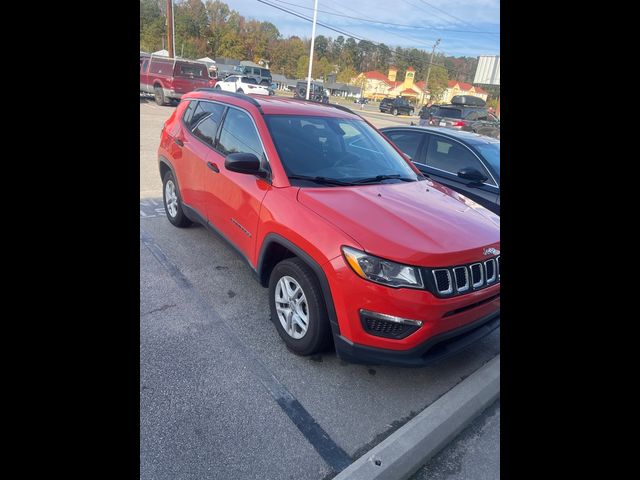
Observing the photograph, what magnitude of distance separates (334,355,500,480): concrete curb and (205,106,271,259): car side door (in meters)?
1.73

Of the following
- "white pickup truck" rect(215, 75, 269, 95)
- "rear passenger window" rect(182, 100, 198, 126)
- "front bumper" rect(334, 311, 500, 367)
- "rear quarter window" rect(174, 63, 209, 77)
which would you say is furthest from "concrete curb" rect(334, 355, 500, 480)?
"white pickup truck" rect(215, 75, 269, 95)

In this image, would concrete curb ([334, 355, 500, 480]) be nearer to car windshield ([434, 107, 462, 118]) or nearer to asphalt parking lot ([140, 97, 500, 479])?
asphalt parking lot ([140, 97, 500, 479])

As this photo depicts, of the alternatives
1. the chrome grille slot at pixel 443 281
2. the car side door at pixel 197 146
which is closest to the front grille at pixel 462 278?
the chrome grille slot at pixel 443 281

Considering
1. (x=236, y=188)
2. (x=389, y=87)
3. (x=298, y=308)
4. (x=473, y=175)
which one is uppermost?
(x=389, y=87)

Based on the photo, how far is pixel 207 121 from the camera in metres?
4.23

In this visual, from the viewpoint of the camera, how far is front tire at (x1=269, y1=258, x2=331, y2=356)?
8.66 feet

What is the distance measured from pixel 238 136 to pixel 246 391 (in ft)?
7.27

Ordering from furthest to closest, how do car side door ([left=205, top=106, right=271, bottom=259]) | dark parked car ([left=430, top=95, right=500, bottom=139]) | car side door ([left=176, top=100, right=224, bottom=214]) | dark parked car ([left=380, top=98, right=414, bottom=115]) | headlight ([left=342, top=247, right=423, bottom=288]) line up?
dark parked car ([left=380, top=98, right=414, bottom=115]) → dark parked car ([left=430, top=95, right=500, bottom=139]) → car side door ([left=176, top=100, right=224, bottom=214]) → car side door ([left=205, top=106, right=271, bottom=259]) → headlight ([left=342, top=247, right=423, bottom=288])

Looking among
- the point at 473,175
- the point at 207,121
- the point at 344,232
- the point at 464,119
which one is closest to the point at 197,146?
the point at 207,121

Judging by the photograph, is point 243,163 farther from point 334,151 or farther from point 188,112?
point 188,112

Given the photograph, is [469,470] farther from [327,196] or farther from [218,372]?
[327,196]

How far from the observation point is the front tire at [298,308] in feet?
8.66

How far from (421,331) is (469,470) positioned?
80cm

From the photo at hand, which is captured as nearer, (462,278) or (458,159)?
(462,278)
